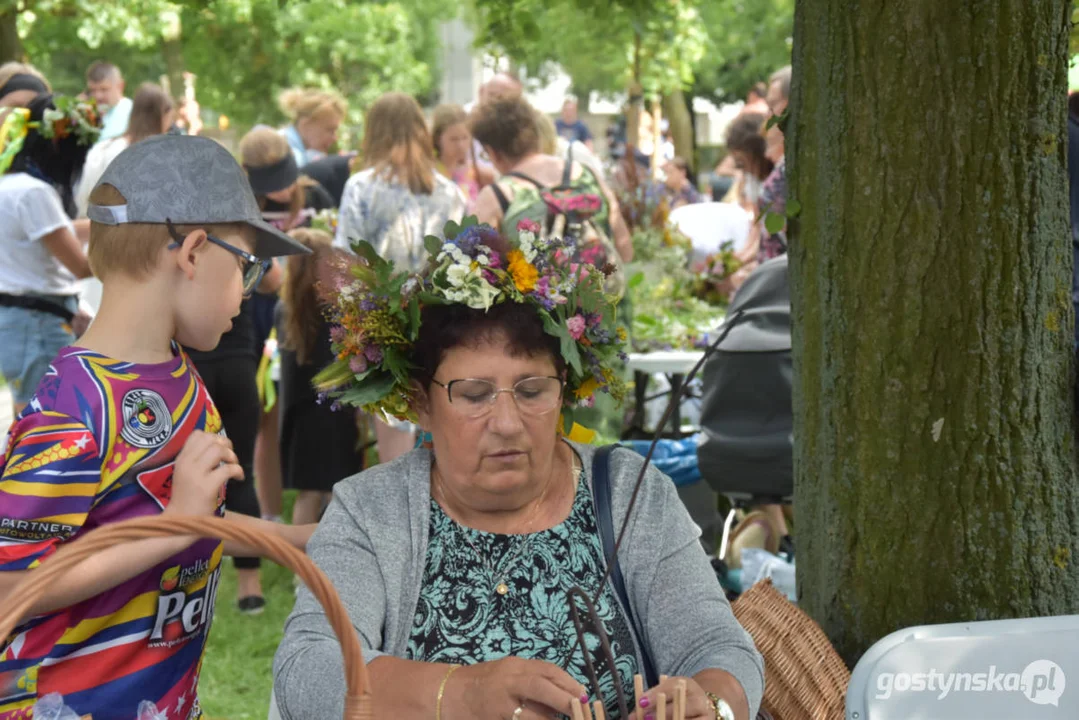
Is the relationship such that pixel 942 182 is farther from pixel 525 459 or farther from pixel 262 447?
pixel 262 447

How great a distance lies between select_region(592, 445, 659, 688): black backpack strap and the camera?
2.56 metres

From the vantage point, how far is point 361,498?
2.64 meters

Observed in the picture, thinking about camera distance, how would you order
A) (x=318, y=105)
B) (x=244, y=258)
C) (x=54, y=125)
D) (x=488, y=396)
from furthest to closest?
(x=318, y=105) < (x=54, y=125) < (x=488, y=396) < (x=244, y=258)

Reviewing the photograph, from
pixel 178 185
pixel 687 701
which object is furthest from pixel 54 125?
pixel 687 701

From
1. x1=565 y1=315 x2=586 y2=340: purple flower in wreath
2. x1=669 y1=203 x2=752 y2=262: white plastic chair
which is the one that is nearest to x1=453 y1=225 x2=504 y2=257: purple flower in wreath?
x1=565 y1=315 x2=586 y2=340: purple flower in wreath

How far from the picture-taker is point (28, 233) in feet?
18.5

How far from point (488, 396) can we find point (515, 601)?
0.42m

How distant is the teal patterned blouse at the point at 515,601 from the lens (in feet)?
8.22

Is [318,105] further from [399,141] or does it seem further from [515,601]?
[515,601]

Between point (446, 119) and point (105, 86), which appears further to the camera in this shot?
point (105, 86)

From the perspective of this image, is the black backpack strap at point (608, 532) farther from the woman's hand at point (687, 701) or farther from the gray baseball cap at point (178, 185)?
the gray baseball cap at point (178, 185)

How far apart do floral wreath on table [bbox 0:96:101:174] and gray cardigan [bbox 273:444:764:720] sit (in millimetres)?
3453

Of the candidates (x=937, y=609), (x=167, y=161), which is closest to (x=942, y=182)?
(x=937, y=609)

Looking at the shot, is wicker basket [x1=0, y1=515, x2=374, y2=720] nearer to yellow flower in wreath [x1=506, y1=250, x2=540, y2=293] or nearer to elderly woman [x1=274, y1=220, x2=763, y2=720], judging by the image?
elderly woman [x1=274, y1=220, x2=763, y2=720]
